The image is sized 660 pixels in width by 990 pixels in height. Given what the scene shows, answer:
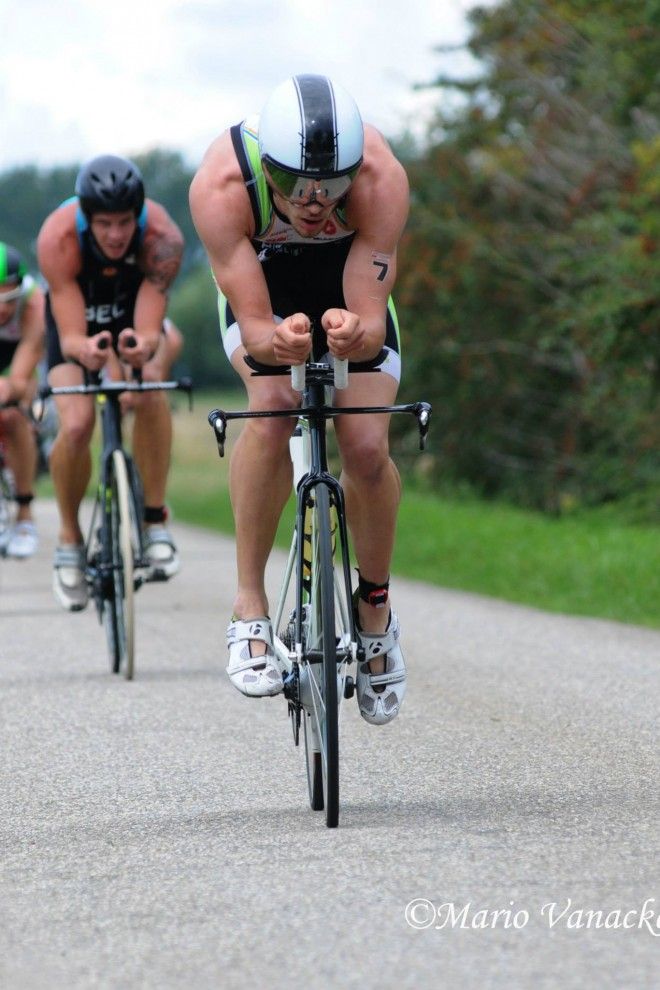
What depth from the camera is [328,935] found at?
388cm

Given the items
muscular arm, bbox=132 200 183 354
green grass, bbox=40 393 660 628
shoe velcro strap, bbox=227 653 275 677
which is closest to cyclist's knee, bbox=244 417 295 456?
shoe velcro strap, bbox=227 653 275 677

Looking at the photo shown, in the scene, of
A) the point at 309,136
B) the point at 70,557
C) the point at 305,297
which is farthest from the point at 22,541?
the point at 309,136

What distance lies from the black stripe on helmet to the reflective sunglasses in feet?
0.15

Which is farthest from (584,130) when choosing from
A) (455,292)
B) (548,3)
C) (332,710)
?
(332,710)

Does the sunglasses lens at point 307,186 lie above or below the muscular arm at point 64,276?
above

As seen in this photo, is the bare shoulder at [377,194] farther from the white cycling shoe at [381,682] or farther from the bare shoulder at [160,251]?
the bare shoulder at [160,251]

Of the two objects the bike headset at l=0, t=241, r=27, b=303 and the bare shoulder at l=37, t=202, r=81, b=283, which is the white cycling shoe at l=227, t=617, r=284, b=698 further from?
the bike headset at l=0, t=241, r=27, b=303

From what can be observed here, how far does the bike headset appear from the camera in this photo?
11.6m

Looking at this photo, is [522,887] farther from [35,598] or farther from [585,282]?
[585,282]

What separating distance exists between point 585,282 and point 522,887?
48.0 feet

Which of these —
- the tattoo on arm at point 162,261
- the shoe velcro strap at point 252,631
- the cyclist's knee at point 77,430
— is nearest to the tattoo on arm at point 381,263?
the shoe velcro strap at point 252,631

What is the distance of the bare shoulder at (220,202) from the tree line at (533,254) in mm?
12515

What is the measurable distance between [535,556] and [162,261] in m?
6.92

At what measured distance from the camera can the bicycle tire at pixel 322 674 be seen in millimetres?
4836
